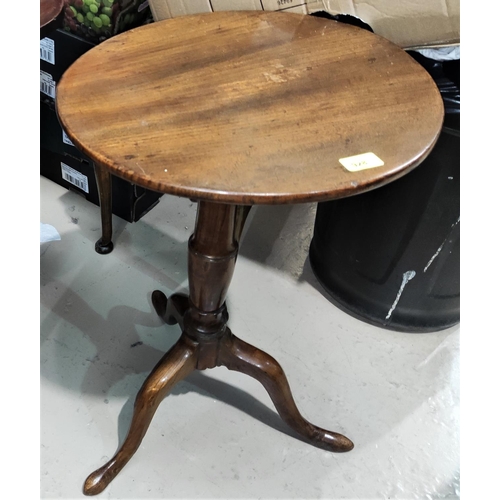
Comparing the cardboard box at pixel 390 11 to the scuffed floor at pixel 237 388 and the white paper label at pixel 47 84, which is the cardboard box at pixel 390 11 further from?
the scuffed floor at pixel 237 388

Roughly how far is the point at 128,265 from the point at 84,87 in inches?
27.6

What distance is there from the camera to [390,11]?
39.1 inches

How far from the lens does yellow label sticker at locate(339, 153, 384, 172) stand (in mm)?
684

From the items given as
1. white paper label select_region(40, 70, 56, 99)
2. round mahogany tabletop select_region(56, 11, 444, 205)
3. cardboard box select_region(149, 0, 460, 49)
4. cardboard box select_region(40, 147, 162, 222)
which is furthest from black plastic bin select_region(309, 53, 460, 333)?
white paper label select_region(40, 70, 56, 99)

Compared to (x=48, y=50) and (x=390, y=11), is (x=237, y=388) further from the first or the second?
(x=48, y=50)

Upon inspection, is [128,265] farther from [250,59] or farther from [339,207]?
[250,59]

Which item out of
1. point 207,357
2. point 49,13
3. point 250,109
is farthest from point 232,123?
point 207,357

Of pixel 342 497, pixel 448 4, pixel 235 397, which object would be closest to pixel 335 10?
pixel 448 4

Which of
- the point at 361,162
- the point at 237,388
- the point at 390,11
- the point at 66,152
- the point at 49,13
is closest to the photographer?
the point at 361,162

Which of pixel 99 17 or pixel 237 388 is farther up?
pixel 99 17

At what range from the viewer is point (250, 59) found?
2.91 ft

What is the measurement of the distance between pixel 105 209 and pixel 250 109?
0.68m

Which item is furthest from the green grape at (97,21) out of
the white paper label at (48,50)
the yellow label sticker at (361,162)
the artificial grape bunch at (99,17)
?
the yellow label sticker at (361,162)

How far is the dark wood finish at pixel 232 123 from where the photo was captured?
665 mm
